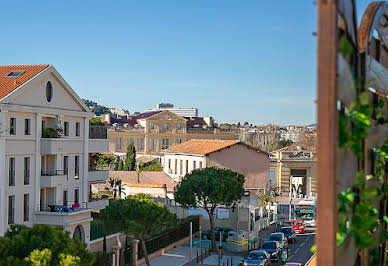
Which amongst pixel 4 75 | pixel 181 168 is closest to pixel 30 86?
pixel 4 75

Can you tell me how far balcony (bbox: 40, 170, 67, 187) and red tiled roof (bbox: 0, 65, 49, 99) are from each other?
4953mm

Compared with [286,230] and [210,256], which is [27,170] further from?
[286,230]

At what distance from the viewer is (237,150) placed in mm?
61500

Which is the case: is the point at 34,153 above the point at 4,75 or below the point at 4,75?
below

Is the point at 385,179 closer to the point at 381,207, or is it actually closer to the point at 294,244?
the point at 381,207

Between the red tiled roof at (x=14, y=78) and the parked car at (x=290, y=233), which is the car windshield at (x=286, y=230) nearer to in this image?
the parked car at (x=290, y=233)

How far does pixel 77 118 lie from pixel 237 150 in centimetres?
2657

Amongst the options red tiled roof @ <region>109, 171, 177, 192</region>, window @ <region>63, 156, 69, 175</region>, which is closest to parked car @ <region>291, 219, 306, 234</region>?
red tiled roof @ <region>109, 171, 177, 192</region>

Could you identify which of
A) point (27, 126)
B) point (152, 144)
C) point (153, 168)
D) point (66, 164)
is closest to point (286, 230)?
point (66, 164)

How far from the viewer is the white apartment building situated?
99.8 ft

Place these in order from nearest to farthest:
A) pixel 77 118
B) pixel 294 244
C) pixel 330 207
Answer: pixel 330 207
pixel 77 118
pixel 294 244

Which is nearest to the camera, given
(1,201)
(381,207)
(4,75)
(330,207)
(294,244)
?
(330,207)

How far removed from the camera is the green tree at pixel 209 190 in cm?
4109

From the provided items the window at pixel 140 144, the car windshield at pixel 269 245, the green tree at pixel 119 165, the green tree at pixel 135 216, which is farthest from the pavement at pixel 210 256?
the window at pixel 140 144
